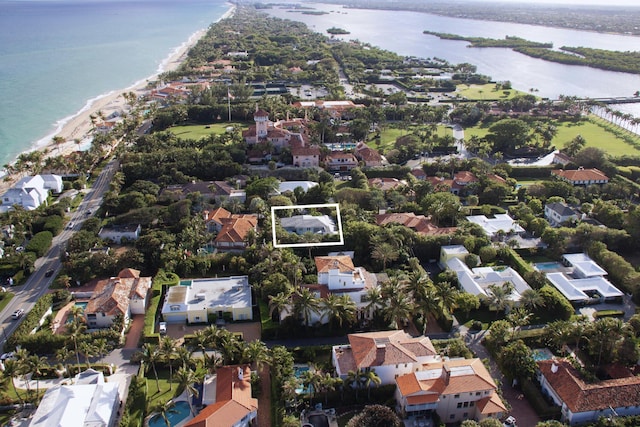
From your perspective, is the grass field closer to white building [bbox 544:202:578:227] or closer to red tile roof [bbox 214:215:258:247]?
white building [bbox 544:202:578:227]

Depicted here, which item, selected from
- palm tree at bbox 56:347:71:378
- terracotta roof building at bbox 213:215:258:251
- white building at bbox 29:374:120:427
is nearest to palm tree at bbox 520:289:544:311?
terracotta roof building at bbox 213:215:258:251

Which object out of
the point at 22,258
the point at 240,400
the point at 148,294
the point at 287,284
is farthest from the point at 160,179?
the point at 240,400

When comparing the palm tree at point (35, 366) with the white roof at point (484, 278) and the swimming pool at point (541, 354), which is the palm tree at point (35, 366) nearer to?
the white roof at point (484, 278)

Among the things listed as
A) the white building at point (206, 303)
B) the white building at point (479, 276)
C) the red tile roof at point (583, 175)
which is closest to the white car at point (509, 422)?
the white building at point (479, 276)

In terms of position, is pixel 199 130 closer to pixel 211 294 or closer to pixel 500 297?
pixel 211 294

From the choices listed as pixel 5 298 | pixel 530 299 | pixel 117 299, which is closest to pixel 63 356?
pixel 117 299
